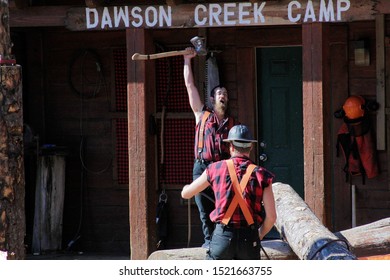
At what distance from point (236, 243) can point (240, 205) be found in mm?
283

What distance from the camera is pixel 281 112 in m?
12.5

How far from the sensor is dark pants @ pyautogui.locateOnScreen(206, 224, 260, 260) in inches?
320

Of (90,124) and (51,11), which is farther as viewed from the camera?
(90,124)

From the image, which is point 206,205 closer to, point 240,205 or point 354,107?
point 240,205

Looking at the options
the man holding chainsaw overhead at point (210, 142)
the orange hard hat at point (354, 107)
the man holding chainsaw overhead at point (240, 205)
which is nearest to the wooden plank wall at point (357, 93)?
the orange hard hat at point (354, 107)

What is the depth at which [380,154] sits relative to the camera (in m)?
12.1

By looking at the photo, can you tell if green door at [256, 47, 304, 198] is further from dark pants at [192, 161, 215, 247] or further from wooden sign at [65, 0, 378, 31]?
dark pants at [192, 161, 215, 247]

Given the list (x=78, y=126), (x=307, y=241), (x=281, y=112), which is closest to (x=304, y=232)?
(x=307, y=241)

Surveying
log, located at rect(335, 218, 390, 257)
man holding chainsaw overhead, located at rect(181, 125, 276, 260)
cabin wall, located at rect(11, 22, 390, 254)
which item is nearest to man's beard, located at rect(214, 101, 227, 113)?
log, located at rect(335, 218, 390, 257)

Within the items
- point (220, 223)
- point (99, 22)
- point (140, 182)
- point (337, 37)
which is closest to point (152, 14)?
point (99, 22)

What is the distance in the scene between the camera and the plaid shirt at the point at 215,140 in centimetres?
1023

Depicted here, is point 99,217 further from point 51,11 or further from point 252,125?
point 51,11

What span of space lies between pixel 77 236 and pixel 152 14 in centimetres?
355

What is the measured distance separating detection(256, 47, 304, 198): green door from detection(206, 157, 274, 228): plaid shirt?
4.33m
